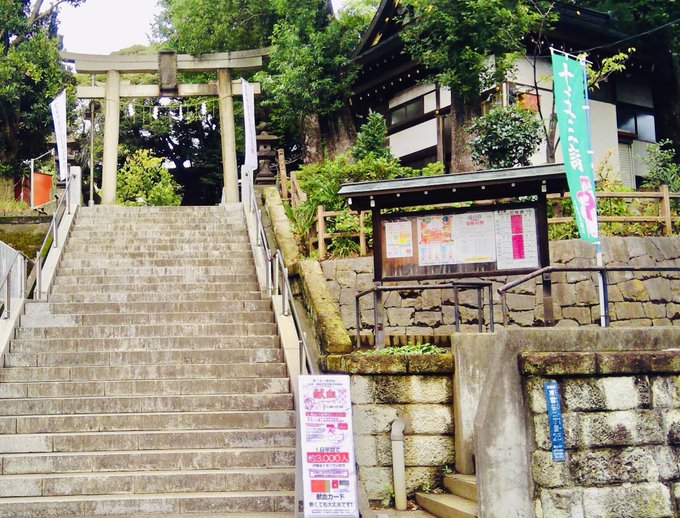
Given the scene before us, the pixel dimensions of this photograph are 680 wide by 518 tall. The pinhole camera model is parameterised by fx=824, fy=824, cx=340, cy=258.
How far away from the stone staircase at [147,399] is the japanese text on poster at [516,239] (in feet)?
11.2

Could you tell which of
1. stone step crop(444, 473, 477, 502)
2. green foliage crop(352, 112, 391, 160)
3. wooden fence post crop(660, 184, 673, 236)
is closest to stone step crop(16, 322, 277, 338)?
stone step crop(444, 473, 477, 502)

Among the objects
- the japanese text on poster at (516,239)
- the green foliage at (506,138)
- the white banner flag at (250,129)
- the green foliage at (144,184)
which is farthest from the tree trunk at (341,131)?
the japanese text on poster at (516,239)

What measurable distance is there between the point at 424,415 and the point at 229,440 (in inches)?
93.0

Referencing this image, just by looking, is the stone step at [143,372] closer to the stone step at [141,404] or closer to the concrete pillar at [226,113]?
the stone step at [141,404]

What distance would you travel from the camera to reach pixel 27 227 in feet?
61.3

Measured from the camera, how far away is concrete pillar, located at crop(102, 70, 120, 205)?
71.2 ft

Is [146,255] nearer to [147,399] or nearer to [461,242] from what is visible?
[147,399]

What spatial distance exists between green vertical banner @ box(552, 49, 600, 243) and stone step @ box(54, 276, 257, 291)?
5.65m

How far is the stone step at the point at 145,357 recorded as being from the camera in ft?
37.2

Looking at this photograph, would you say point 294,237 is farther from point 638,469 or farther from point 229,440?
point 638,469

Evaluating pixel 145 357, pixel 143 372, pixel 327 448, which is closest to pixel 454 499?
pixel 327 448

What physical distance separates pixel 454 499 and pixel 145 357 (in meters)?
4.89

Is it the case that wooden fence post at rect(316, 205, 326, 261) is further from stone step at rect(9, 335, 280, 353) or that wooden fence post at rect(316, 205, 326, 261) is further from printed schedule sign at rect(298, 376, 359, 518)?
printed schedule sign at rect(298, 376, 359, 518)

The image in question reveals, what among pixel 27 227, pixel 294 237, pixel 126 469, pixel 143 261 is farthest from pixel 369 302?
pixel 27 227
